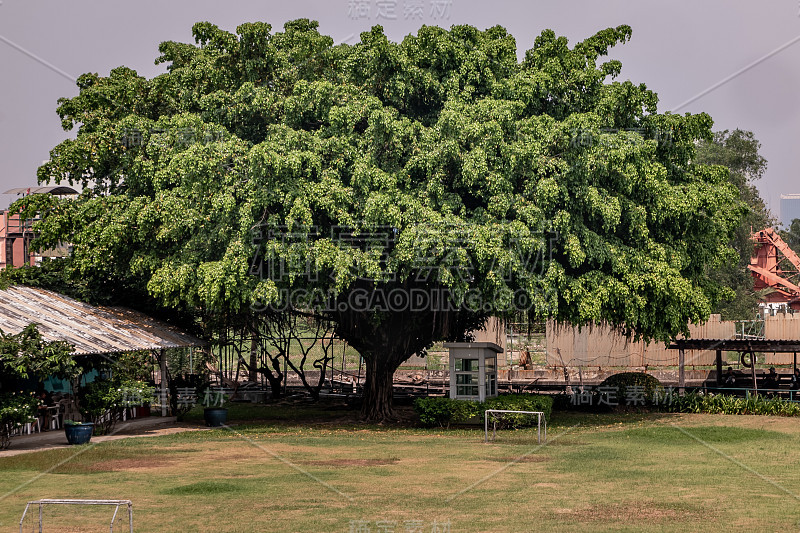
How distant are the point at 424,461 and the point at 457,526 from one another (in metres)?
7.63

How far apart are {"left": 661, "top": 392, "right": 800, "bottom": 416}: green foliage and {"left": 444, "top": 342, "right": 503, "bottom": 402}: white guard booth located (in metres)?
8.28

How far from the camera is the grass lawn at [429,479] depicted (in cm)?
1475

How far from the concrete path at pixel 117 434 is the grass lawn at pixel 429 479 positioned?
1065mm

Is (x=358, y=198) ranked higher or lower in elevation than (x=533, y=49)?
lower

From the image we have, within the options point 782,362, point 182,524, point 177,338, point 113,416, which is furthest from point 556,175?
point 782,362

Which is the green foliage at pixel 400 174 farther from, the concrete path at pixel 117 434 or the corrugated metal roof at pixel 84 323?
the concrete path at pixel 117 434

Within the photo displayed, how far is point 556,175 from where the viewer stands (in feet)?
91.5

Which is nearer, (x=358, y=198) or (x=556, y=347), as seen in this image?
(x=358, y=198)

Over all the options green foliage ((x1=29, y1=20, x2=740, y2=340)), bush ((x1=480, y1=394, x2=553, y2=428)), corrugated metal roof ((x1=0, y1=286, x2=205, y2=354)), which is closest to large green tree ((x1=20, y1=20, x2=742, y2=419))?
green foliage ((x1=29, y1=20, x2=740, y2=340))

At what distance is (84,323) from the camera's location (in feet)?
89.8

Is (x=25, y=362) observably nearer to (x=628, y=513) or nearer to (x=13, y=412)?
(x=13, y=412)

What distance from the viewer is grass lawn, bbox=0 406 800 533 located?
1475 cm

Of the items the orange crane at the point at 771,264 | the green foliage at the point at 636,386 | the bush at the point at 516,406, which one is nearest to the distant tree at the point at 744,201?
the orange crane at the point at 771,264

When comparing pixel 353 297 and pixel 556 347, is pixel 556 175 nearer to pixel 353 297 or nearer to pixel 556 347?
pixel 353 297
